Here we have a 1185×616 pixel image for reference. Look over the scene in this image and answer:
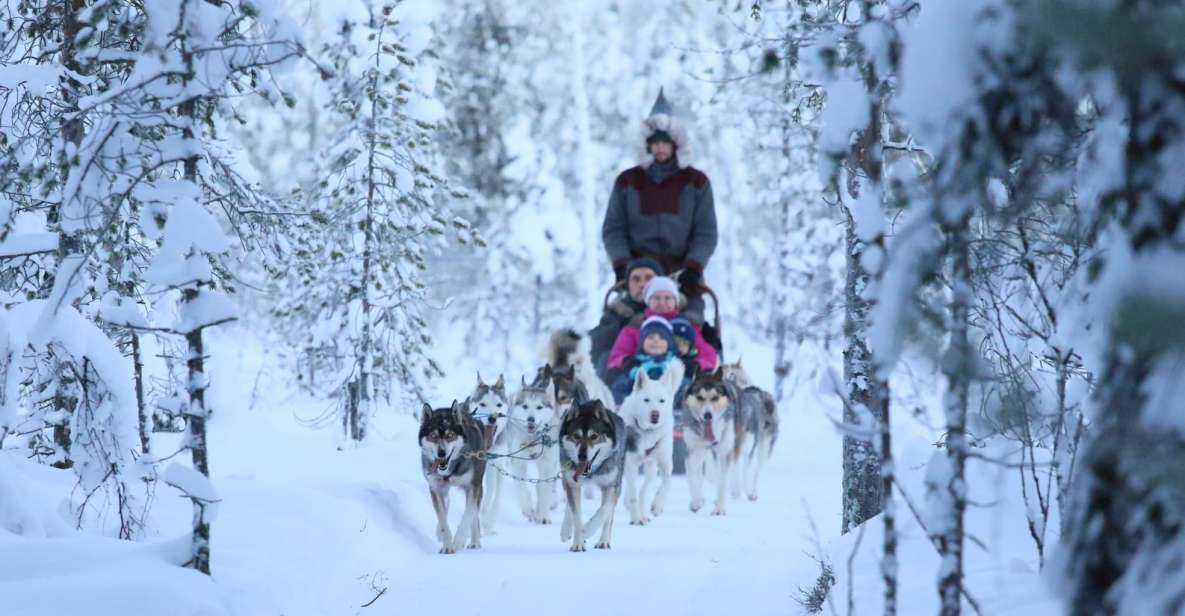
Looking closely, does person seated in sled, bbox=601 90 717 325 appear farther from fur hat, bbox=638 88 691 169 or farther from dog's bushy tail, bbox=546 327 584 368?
dog's bushy tail, bbox=546 327 584 368

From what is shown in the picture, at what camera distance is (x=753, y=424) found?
1159 centimetres

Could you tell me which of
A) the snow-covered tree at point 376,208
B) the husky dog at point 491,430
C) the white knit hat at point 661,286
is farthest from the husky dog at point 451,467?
the snow-covered tree at point 376,208

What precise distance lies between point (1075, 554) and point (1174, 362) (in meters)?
0.52

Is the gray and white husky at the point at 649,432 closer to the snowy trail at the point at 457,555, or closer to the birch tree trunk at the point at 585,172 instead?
the snowy trail at the point at 457,555

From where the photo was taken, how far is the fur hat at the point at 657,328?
1109 centimetres

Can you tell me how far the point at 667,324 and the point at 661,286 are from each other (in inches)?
14.7

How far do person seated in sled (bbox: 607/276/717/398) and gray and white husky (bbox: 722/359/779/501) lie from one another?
295 millimetres

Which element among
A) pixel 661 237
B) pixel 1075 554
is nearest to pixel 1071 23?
pixel 1075 554

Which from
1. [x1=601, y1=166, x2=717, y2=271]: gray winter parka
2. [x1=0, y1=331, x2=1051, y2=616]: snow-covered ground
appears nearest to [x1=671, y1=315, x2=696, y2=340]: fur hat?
[x1=601, y1=166, x2=717, y2=271]: gray winter parka

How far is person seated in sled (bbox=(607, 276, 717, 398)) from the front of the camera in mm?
11164

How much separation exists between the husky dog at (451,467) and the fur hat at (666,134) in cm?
483

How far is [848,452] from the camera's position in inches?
265

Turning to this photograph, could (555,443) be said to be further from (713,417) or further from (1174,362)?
(1174,362)

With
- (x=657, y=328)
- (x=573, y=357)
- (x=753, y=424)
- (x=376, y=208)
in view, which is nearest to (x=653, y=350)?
(x=657, y=328)
